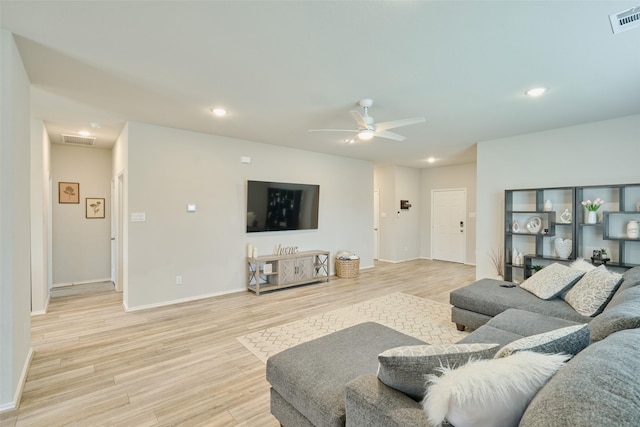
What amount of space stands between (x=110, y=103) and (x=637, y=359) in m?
4.57

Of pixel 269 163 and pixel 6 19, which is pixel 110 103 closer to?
pixel 6 19

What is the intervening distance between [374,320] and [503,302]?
59.0 inches

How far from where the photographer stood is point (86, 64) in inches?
101

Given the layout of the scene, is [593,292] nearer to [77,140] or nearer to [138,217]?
[138,217]

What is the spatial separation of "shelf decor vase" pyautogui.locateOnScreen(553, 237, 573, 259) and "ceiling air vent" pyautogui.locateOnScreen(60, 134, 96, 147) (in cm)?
756

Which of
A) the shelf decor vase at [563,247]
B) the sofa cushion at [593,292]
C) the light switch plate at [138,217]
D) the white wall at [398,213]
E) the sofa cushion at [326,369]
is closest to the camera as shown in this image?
the sofa cushion at [326,369]

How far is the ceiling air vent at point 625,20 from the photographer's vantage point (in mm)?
1902

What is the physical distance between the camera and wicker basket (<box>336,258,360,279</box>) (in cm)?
627

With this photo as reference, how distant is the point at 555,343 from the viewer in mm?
1257

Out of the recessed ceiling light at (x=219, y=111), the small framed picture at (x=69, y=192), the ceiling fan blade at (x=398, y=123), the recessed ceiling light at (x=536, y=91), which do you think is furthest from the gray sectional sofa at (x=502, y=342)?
the small framed picture at (x=69, y=192)

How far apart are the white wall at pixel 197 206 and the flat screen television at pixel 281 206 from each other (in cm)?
17

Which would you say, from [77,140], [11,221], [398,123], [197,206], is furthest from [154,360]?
[77,140]

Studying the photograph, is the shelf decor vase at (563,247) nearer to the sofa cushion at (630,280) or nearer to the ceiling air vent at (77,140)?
the sofa cushion at (630,280)

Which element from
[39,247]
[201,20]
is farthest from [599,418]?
[39,247]
